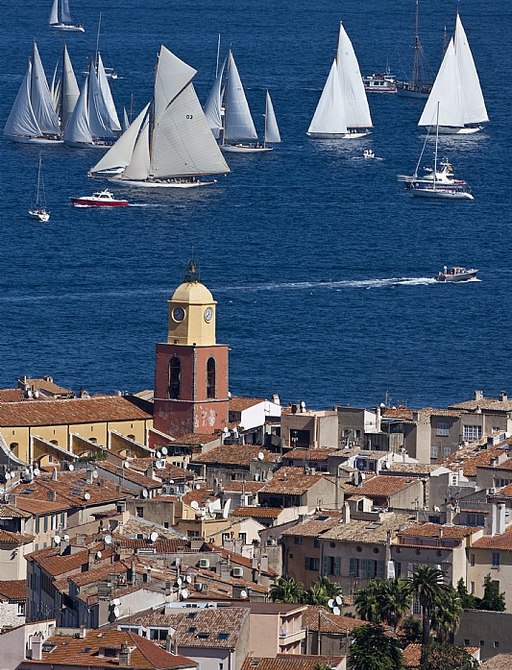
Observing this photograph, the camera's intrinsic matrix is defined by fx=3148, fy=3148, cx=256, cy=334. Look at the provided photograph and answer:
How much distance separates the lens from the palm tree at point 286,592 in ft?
189

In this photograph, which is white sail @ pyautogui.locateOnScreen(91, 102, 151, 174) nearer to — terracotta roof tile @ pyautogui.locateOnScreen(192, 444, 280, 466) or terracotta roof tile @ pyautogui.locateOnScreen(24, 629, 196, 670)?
terracotta roof tile @ pyautogui.locateOnScreen(192, 444, 280, 466)

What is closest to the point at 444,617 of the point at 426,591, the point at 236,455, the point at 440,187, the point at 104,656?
the point at 426,591

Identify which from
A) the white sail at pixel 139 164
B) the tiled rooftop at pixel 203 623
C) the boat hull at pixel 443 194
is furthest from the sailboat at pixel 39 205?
the tiled rooftop at pixel 203 623

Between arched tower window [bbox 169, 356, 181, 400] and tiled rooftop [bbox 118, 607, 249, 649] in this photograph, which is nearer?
tiled rooftop [bbox 118, 607, 249, 649]

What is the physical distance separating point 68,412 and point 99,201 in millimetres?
96645

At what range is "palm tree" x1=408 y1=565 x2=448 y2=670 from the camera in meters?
54.6

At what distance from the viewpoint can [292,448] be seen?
82875mm

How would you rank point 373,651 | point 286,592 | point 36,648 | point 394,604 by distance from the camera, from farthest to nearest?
point 286,592
point 394,604
point 373,651
point 36,648

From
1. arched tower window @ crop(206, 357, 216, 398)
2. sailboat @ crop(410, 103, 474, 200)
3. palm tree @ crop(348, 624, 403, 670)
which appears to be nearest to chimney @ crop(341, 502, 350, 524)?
palm tree @ crop(348, 624, 403, 670)

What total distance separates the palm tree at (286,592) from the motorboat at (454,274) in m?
94.7

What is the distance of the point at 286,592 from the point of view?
2281 inches

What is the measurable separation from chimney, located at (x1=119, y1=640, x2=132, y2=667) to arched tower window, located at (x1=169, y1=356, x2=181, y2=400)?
41011 millimetres

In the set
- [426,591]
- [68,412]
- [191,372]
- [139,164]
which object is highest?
[139,164]

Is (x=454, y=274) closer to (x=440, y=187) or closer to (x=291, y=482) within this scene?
(x=440, y=187)
